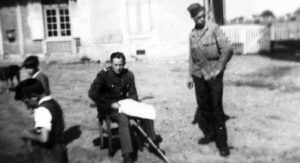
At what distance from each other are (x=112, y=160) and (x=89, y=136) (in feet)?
4.38

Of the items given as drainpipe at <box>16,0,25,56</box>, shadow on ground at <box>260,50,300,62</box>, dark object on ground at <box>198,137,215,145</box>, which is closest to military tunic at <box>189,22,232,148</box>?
dark object on ground at <box>198,137,215,145</box>

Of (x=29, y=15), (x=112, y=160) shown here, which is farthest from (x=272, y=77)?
(x=29, y=15)

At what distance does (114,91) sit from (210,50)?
61.1 inches

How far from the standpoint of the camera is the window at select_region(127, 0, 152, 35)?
17.6 metres

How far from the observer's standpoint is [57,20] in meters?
19.5

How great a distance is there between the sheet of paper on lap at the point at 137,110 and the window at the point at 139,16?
1260 cm

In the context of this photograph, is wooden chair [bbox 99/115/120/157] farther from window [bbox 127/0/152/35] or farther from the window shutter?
the window shutter

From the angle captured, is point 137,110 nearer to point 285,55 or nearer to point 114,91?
point 114,91

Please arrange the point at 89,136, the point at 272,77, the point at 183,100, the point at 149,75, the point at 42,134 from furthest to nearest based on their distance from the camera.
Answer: the point at 149,75, the point at 272,77, the point at 183,100, the point at 89,136, the point at 42,134

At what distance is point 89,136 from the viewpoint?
6.95 metres

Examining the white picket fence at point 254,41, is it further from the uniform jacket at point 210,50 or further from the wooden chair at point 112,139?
the uniform jacket at point 210,50

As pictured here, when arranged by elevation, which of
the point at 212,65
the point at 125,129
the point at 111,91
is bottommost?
the point at 125,129

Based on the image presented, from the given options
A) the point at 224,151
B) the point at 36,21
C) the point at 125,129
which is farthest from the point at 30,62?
the point at 36,21

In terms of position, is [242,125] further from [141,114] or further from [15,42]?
[15,42]
